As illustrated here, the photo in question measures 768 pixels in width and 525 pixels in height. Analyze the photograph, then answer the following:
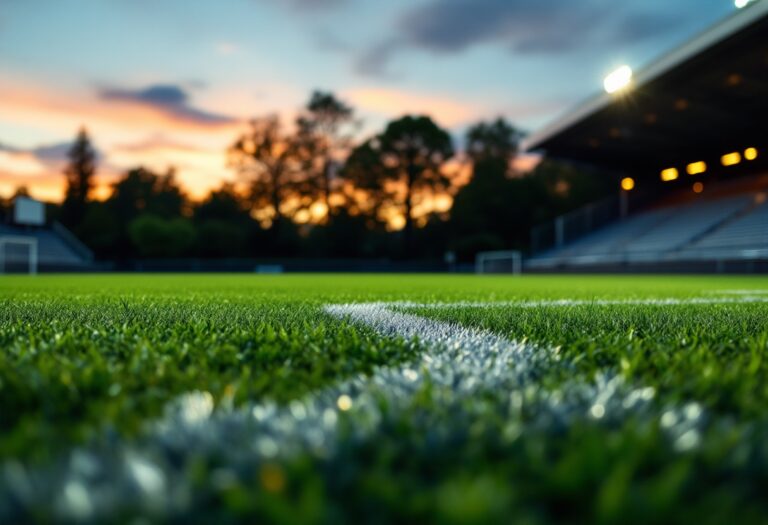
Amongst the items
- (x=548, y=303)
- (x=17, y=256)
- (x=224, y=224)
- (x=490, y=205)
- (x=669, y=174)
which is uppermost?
(x=669, y=174)

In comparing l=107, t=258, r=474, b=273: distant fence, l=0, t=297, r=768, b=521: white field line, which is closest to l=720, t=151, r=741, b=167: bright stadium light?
l=107, t=258, r=474, b=273: distant fence

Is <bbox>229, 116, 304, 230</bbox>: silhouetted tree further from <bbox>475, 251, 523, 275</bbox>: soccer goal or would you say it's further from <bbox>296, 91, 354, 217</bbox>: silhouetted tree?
<bbox>475, 251, 523, 275</bbox>: soccer goal

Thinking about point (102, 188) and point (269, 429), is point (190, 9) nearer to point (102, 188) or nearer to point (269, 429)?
point (269, 429)

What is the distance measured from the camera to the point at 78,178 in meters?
49.0

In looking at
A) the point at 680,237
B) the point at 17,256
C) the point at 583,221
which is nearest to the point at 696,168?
the point at 583,221

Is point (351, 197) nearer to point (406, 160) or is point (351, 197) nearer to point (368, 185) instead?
point (368, 185)

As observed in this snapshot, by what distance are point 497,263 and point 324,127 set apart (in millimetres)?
17589

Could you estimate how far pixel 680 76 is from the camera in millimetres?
16188

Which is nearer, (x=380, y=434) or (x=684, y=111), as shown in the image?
(x=380, y=434)

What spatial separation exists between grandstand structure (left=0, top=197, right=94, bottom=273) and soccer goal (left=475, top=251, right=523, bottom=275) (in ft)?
66.4

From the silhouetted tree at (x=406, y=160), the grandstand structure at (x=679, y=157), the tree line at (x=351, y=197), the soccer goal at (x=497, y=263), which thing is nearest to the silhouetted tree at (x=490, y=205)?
the tree line at (x=351, y=197)

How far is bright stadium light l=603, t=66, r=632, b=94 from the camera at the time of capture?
55.1 ft

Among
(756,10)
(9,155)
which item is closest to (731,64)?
(756,10)

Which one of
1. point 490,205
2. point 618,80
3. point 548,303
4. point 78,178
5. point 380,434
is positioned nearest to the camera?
point 380,434
